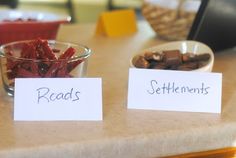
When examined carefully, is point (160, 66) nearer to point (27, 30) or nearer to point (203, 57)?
point (203, 57)

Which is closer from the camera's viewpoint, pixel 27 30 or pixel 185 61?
pixel 185 61

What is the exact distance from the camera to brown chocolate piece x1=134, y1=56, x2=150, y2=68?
0.78 m

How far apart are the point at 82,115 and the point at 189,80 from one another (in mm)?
183

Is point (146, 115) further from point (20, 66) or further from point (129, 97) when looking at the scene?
point (20, 66)

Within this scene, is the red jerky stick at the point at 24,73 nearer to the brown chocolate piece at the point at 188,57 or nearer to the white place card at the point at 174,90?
the white place card at the point at 174,90

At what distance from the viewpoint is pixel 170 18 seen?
1145 mm

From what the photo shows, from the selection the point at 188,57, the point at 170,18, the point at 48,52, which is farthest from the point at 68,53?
the point at 170,18

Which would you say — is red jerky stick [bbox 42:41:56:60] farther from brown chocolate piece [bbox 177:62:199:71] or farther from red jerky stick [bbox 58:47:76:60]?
brown chocolate piece [bbox 177:62:199:71]

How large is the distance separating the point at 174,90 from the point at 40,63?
0.22m

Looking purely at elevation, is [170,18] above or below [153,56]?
above

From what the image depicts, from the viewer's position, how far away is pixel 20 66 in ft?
2.30

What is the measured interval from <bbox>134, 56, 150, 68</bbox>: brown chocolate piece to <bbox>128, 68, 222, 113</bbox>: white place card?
9 centimetres

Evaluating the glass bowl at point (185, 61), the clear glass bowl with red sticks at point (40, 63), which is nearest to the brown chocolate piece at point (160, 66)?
the glass bowl at point (185, 61)

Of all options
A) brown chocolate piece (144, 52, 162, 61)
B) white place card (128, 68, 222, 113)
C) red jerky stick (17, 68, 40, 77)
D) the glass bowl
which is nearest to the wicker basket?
the glass bowl
